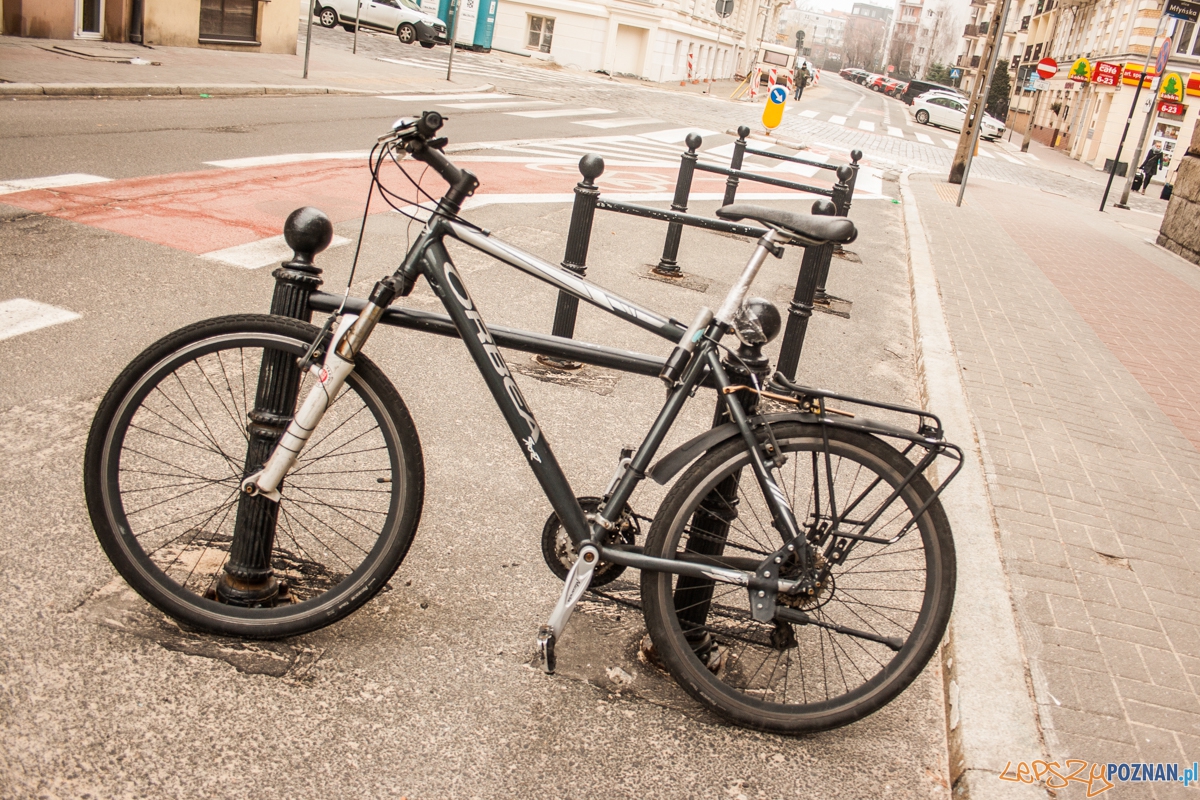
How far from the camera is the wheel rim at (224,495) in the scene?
2.65m

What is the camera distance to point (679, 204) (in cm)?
816

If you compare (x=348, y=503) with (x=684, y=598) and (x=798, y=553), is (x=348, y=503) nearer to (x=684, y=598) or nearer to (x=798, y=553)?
(x=684, y=598)

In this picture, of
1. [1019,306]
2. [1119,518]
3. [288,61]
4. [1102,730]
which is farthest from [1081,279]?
[288,61]

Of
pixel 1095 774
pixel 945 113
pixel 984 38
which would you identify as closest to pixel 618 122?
pixel 1095 774

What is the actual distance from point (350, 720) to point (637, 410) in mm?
→ 2930

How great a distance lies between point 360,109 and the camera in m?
15.8

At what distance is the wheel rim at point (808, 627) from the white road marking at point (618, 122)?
18.0 meters

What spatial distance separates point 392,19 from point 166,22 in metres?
16.7

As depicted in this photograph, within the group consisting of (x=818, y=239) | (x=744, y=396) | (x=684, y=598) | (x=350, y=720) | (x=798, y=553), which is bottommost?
(x=350, y=720)

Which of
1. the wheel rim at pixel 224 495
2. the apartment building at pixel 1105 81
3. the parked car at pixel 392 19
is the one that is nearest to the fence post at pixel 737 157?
the wheel rim at pixel 224 495

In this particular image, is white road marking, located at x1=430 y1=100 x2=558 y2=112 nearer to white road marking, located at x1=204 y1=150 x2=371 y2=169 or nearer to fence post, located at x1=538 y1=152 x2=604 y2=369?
white road marking, located at x1=204 y1=150 x2=371 y2=169

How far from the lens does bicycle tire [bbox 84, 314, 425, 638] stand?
260 cm

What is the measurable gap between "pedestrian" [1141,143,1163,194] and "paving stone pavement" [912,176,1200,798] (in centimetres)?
2463

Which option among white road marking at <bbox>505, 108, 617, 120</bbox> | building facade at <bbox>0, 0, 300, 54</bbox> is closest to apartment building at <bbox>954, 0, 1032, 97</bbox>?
white road marking at <bbox>505, 108, 617, 120</bbox>
